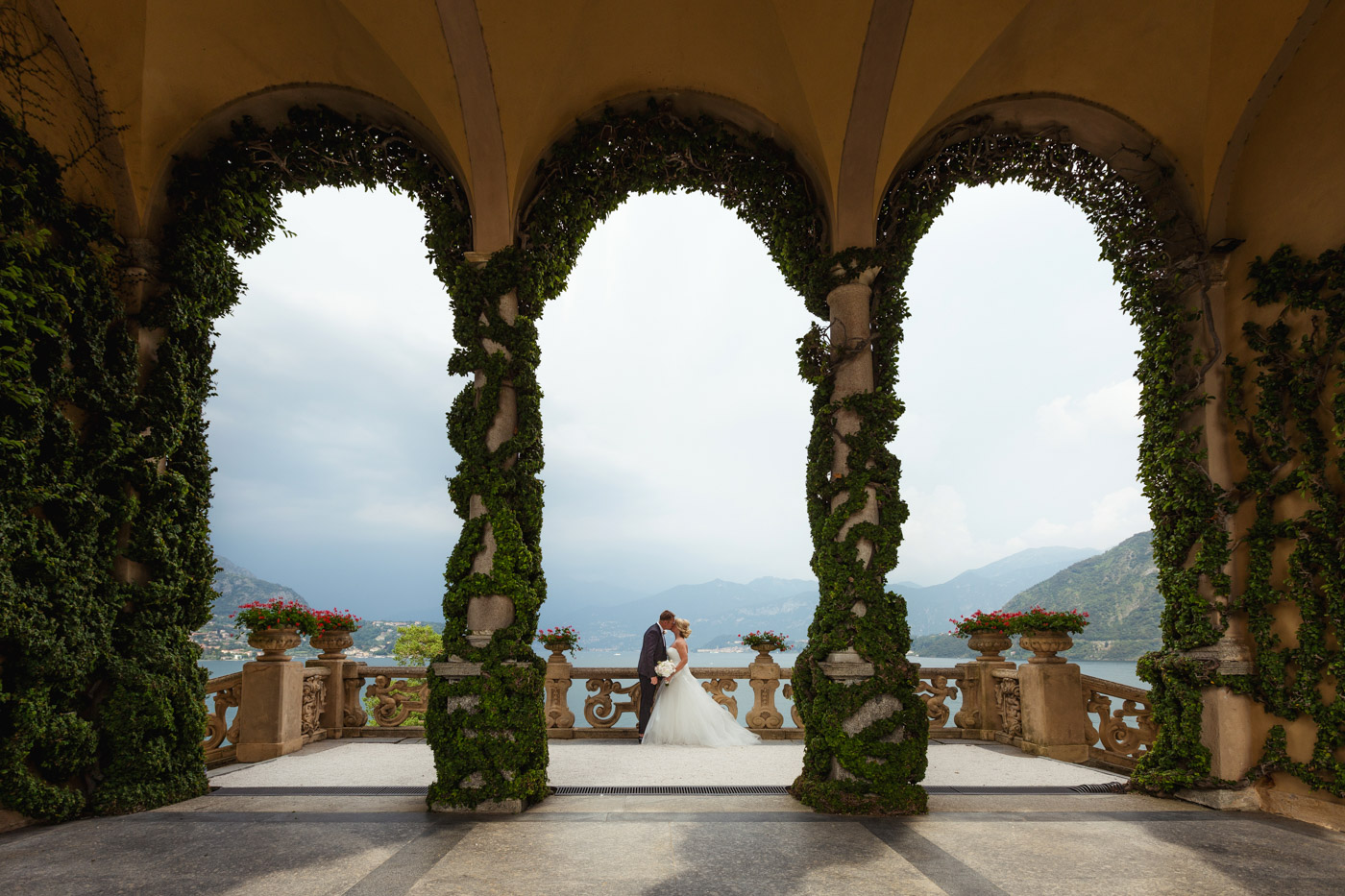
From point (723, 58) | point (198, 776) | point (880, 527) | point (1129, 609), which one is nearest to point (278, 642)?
point (198, 776)

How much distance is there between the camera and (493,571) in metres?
5.68

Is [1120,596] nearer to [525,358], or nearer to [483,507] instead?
[525,358]

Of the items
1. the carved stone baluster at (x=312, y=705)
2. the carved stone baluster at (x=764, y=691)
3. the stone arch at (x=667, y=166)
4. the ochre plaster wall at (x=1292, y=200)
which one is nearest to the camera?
the ochre plaster wall at (x=1292, y=200)

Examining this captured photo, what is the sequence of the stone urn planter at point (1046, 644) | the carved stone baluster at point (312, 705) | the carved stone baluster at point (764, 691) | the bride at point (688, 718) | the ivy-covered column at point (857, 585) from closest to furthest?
the ivy-covered column at point (857, 585)
the stone urn planter at point (1046, 644)
the carved stone baluster at point (312, 705)
the bride at point (688, 718)
the carved stone baluster at point (764, 691)

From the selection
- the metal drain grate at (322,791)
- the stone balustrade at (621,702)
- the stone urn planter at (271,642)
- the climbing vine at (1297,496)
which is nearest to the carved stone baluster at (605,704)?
the stone balustrade at (621,702)

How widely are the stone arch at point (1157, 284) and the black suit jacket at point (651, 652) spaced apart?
5.14 metres

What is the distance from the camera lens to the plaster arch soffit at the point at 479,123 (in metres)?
5.82

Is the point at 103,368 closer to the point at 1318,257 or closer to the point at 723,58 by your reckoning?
the point at 723,58

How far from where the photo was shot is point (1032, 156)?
6.91 metres

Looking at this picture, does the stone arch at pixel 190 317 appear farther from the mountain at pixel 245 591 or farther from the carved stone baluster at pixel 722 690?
the carved stone baluster at pixel 722 690

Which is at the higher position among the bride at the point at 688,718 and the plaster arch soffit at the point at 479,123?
the plaster arch soffit at the point at 479,123

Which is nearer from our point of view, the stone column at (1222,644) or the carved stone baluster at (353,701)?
the stone column at (1222,644)

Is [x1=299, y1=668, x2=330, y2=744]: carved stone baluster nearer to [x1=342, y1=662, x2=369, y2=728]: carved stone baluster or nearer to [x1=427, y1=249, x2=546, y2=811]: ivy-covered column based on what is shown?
[x1=342, y1=662, x2=369, y2=728]: carved stone baluster

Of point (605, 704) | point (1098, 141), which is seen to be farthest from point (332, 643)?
point (1098, 141)
